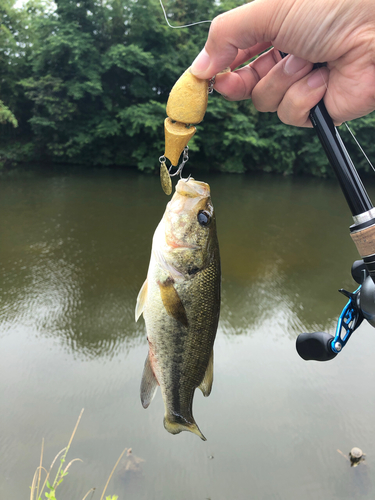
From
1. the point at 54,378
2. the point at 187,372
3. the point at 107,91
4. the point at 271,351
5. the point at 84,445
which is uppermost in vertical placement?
the point at 187,372

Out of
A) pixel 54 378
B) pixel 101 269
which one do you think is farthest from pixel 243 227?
pixel 54 378

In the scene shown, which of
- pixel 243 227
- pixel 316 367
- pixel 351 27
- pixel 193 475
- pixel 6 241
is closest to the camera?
pixel 351 27

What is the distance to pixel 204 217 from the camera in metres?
1.41

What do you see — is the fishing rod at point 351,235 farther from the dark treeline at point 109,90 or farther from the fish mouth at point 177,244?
the dark treeline at point 109,90

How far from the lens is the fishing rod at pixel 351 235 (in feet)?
4.06

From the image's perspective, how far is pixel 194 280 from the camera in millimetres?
1366

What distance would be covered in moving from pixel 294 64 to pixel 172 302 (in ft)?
4.06

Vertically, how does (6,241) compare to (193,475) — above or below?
below

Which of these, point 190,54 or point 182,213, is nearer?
point 182,213

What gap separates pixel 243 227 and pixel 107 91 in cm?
1183

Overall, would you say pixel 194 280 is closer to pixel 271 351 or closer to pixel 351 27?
pixel 351 27

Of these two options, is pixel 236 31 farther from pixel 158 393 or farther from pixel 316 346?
pixel 158 393

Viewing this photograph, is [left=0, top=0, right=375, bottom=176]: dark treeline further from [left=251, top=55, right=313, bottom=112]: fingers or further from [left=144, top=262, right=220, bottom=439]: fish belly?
[left=144, top=262, right=220, bottom=439]: fish belly

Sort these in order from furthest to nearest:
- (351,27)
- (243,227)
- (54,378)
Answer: (243,227) < (54,378) < (351,27)
